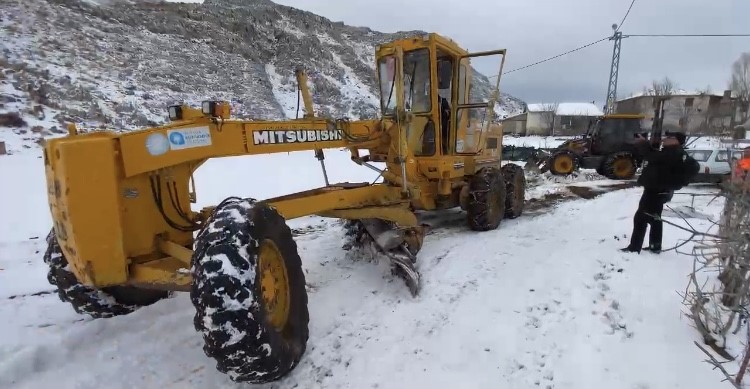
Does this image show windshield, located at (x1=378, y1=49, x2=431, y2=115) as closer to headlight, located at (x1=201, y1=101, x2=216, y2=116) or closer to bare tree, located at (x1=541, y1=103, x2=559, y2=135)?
headlight, located at (x1=201, y1=101, x2=216, y2=116)

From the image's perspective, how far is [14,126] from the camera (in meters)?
13.8

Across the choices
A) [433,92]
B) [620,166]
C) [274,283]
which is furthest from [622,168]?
[274,283]

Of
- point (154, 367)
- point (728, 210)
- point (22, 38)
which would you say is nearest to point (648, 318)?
point (728, 210)

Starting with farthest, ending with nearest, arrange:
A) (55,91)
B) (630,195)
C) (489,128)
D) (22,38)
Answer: (22,38)
(55,91)
(630,195)
(489,128)

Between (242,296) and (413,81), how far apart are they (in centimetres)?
466

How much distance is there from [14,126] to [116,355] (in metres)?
13.8

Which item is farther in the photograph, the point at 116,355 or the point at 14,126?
the point at 14,126

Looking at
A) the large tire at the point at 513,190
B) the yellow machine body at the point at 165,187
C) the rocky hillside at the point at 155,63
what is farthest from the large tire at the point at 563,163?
the yellow machine body at the point at 165,187

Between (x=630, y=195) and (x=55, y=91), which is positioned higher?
(x=55, y=91)

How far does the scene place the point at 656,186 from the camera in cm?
521

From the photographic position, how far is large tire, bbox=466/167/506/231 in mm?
7043

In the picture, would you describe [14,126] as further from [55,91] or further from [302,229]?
[302,229]

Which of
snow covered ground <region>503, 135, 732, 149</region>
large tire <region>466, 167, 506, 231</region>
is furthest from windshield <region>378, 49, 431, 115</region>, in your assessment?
snow covered ground <region>503, 135, 732, 149</region>

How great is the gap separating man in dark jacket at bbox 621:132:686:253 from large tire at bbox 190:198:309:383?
13.4 feet
